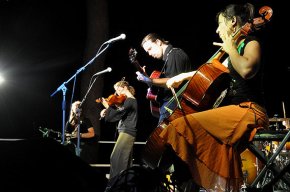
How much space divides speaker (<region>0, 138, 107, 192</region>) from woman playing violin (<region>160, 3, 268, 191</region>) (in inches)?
32.7

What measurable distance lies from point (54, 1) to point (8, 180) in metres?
8.69

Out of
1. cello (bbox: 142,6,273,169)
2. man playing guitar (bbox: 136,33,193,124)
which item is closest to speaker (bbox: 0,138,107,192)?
cello (bbox: 142,6,273,169)

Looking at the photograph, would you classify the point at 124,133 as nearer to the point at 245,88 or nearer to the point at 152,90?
Result: the point at 152,90

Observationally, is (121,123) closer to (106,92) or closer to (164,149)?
(164,149)

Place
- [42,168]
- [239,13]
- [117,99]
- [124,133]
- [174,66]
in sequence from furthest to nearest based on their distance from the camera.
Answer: [117,99] → [124,133] → [174,66] → [239,13] → [42,168]

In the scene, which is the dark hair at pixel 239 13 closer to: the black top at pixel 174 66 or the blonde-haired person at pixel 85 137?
the black top at pixel 174 66

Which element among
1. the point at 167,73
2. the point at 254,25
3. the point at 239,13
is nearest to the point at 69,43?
the point at 167,73

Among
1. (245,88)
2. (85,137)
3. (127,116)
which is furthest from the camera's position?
(85,137)

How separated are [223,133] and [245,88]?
16.2 inches

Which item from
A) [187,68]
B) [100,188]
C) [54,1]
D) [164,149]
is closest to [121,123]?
[187,68]

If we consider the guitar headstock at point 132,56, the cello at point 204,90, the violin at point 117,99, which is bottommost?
the violin at point 117,99

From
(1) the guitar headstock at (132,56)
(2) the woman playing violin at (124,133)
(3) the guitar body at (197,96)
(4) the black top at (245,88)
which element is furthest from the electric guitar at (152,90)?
(2) the woman playing violin at (124,133)

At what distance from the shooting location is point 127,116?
19.6ft

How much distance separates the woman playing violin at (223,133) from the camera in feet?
7.31
